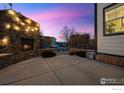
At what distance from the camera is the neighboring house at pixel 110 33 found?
491 centimetres

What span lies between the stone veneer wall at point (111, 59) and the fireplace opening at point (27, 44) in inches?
155

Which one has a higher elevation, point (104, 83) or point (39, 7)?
point (39, 7)

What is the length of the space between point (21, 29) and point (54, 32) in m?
2.59

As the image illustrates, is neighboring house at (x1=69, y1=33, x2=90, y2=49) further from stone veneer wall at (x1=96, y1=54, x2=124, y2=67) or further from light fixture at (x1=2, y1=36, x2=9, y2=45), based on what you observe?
light fixture at (x1=2, y1=36, x2=9, y2=45)

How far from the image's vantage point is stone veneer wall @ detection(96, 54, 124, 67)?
15.5ft

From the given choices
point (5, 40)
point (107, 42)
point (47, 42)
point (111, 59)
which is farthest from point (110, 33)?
point (47, 42)

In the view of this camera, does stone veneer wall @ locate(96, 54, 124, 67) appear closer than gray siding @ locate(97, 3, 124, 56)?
Yes

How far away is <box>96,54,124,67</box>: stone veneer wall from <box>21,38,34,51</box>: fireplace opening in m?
3.94

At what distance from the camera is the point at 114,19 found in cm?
531

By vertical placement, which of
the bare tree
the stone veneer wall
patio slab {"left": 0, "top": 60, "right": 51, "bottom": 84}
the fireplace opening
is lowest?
patio slab {"left": 0, "top": 60, "right": 51, "bottom": 84}

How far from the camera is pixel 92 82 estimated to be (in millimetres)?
3217

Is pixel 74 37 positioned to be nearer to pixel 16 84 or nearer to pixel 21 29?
pixel 21 29

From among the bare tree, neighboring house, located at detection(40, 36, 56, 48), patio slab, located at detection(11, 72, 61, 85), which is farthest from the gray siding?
neighboring house, located at detection(40, 36, 56, 48)
